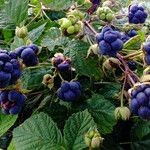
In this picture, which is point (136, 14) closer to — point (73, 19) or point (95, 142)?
point (73, 19)

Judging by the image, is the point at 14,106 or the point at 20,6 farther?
the point at 20,6

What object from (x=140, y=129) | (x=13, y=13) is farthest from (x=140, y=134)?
(x=13, y=13)

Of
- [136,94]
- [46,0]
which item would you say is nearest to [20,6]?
[46,0]

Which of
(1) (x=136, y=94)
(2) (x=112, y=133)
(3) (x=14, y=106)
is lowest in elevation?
(2) (x=112, y=133)

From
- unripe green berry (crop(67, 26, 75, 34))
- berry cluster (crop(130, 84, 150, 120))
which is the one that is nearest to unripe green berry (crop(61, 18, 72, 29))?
unripe green berry (crop(67, 26, 75, 34))

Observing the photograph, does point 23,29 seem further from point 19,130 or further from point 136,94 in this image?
point 136,94

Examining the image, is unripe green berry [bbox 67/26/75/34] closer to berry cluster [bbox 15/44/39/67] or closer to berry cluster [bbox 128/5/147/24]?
berry cluster [bbox 15/44/39/67]
